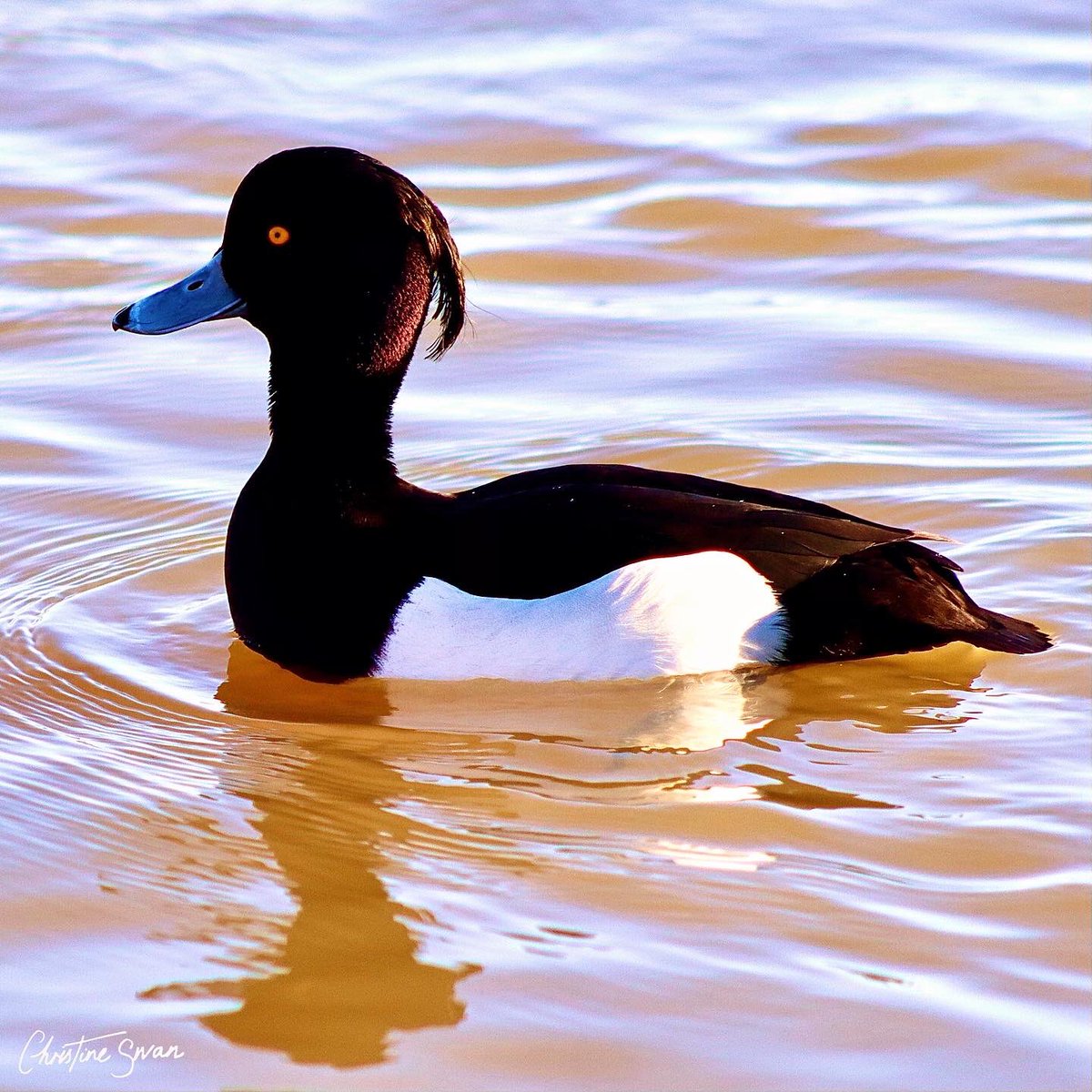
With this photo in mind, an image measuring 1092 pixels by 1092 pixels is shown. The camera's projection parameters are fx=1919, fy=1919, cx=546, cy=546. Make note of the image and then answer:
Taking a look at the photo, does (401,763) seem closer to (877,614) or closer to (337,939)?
(337,939)

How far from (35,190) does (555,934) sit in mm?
6761

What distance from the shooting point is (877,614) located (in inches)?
209

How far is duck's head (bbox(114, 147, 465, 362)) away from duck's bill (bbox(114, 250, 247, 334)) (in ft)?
0.05

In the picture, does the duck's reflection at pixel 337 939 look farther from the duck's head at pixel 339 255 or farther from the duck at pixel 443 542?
the duck's head at pixel 339 255

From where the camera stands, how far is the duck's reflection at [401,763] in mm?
3797

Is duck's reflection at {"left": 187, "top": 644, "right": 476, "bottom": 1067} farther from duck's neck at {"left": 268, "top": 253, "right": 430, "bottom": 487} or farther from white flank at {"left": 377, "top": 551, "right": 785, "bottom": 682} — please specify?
duck's neck at {"left": 268, "top": 253, "right": 430, "bottom": 487}

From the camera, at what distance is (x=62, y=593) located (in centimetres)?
596

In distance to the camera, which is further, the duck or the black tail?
the black tail

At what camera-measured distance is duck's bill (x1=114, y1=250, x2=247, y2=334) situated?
17.9ft
